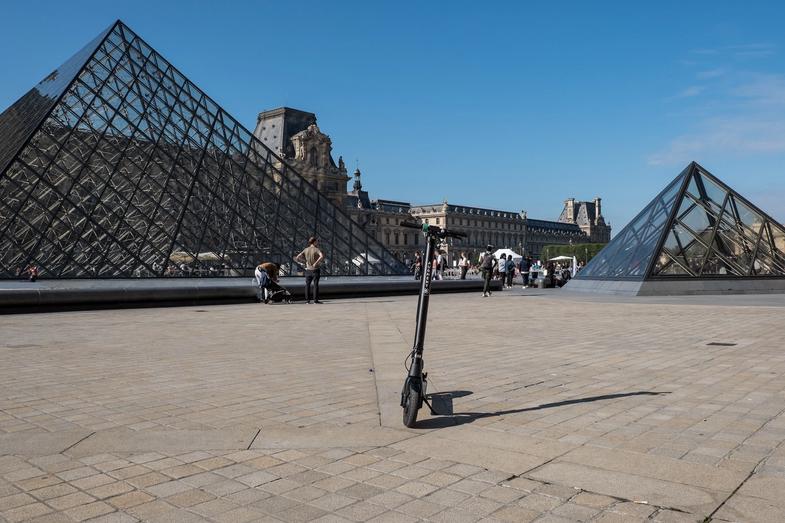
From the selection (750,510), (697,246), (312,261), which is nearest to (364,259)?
(312,261)

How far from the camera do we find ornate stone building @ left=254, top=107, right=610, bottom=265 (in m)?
91.5

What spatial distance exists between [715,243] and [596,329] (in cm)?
1426

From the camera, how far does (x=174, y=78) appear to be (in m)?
22.8

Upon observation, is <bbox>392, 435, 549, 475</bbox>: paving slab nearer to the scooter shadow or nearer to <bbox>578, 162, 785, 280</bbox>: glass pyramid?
the scooter shadow

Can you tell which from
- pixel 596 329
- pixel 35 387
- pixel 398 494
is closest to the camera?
pixel 398 494

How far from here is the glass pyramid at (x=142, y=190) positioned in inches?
626

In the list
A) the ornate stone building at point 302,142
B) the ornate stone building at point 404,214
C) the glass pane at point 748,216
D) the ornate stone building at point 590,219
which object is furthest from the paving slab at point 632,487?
the ornate stone building at point 590,219

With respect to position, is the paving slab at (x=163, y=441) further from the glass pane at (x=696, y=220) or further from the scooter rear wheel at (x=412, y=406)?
the glass pane at (x=696, y=220)

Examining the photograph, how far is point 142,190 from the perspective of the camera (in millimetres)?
18438

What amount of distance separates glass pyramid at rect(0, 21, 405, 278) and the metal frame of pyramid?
7.96 meters

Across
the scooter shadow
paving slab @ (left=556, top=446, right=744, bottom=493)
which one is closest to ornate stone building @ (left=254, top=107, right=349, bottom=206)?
the scooter shadow

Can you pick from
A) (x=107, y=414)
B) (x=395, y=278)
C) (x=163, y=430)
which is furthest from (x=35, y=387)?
(x=395, y=278)

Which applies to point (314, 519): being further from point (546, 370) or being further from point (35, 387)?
point (546, 370)

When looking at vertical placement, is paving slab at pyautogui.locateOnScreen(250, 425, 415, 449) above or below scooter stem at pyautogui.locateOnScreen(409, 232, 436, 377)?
below
